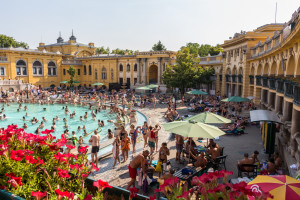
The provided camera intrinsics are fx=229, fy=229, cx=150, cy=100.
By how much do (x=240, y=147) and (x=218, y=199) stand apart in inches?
396

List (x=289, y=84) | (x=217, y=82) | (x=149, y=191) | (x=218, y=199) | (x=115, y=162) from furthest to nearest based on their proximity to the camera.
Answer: (x=217, y=82), (x=289, y=84), (x=115, y=162), (x=149, y=191), (x=218, y=199)

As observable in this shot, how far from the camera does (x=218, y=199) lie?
3354 millimetres

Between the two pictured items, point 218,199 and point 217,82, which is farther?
point 217,82

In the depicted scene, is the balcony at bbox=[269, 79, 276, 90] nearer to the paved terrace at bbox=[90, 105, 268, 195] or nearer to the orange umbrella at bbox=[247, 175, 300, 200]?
the paved terrace at bbox=[90, 105, 268, 195]

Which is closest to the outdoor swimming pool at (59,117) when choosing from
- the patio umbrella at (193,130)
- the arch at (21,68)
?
the patio umbrella at (193,130)

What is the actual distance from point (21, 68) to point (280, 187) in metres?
50.7

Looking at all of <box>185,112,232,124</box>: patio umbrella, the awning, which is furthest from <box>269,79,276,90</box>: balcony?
<box>185,112,232,124</box>: patio umbrella

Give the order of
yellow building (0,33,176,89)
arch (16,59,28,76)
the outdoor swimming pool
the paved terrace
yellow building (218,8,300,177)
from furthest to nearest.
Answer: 1. arch (16,59,28,76)
2. yellow building (0,33,176,89)
3. the outdoor swimming pool
4. yellow building (218,8,300,177)
5. the paved terrace

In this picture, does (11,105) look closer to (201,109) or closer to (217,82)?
(201,109)

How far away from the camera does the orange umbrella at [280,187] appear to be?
4230 millimetres

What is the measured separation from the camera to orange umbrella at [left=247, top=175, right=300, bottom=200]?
423 cm

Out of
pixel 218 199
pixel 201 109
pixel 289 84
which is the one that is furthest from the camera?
pixel 201 109

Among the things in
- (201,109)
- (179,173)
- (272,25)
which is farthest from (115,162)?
(272,25)

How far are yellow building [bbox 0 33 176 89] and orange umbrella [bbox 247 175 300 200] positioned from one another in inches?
1512
